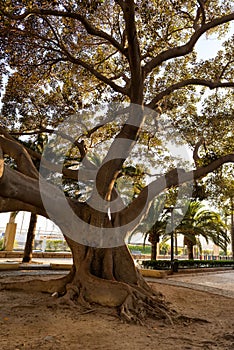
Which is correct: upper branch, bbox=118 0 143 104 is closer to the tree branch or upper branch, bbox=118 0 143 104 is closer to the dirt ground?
the tree branch

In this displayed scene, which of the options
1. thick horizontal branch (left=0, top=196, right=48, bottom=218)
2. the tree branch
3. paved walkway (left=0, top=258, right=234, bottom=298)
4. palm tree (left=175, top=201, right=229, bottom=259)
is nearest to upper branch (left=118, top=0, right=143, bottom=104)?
the tree branch

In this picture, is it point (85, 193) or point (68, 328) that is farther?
point (85, 193)

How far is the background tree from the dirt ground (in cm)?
48

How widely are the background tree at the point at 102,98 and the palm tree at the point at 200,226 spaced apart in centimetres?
655

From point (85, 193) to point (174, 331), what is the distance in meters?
11.1

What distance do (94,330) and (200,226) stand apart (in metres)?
15.1

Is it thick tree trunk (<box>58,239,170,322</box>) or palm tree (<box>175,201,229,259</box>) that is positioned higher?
palm tree (<box>175,201,229,259</box>)

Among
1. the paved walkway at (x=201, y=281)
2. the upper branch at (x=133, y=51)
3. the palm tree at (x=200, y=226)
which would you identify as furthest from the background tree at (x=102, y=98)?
the palm tree at (x=200, y=226)

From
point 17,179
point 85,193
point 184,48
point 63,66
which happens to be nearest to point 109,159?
point 17,179

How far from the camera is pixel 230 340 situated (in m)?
4.36

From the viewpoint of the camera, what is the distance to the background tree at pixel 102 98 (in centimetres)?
597

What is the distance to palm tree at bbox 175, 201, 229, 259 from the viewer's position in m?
17.2

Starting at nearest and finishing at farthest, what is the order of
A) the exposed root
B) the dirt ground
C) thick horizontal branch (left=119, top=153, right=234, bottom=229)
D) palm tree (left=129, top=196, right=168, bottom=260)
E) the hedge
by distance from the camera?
the dirt ground, the exposed root, thick horizontal branch (left=119, top=153, right=234, bottom=229), the hedge, palm tree (left=129, top=196, right=168, bottom=260)

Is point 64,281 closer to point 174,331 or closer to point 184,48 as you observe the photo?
point 174,331
